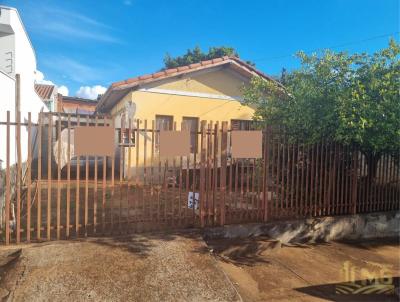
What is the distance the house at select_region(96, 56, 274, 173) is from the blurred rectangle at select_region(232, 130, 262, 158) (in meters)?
4.98

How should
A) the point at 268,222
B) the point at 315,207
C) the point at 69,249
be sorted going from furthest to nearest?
1. the point at 315,207
2. the point at 268,222
3. the point at 69,249

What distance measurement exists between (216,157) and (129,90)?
7.20 metres

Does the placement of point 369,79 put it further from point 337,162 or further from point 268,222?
point 268,222

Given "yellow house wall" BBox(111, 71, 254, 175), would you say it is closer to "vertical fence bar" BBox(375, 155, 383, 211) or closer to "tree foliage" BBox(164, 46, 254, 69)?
"vertical fence bar" BBox(375, 155, 383, 211)

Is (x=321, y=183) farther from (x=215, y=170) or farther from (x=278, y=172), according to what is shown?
(x=215, y=170)

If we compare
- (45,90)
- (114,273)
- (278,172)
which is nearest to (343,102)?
(278,172)

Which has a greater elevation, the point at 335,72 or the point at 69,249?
the point at 335,72

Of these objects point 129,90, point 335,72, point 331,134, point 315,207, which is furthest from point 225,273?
point 129,90

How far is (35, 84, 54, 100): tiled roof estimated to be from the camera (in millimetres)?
19880

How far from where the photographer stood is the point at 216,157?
16.4 feet

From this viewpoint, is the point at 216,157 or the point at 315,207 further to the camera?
the point at 315,207

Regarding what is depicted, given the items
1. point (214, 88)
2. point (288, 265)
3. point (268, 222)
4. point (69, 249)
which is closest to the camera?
point (69, 249)

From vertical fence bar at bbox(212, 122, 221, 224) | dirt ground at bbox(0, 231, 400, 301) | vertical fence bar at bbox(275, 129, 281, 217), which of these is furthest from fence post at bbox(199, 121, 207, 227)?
vertical fence bar at bbox(275, 129, 281, 217)

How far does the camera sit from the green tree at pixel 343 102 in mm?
5160
